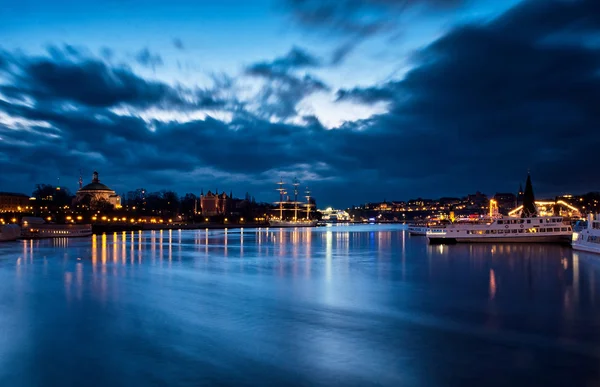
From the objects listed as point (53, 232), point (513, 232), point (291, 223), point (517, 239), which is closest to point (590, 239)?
point (517, 239)

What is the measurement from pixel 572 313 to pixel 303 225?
153971 mm

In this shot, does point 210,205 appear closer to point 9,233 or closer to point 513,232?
point 9,233

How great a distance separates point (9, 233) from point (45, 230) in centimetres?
863

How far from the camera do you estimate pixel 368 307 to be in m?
17.7

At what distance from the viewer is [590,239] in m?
41.2

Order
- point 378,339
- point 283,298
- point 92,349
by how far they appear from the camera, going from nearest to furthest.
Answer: point 92,349 → point 378,339 → point 283,298

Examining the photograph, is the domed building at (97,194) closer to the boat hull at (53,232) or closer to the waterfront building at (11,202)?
the waterfront building at (11,202)

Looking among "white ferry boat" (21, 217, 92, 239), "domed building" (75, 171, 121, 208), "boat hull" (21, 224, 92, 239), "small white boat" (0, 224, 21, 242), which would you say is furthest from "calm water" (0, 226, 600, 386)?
"domed building" (75, 171, 121, 208)

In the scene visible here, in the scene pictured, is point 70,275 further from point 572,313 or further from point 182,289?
point 572,313

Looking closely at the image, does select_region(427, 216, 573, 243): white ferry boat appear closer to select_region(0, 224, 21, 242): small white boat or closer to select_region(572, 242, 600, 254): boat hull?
select_region(572, 242, 600, 254): boat hull

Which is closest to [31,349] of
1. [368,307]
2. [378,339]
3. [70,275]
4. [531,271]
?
[378,339]

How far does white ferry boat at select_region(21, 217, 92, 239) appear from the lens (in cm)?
6869

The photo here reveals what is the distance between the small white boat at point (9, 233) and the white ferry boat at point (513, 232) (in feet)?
176

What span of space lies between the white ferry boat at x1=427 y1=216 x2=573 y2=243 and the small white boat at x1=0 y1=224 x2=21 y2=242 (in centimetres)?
5350
